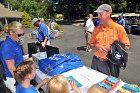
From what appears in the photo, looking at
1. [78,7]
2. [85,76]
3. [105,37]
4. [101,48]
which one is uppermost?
[78,7]

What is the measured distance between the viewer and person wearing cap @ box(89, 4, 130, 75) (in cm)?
521

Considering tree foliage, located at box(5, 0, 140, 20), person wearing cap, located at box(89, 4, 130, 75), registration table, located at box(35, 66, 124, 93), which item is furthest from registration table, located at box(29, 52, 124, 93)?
tree foliage, located at box(5, 0, 140, 20)

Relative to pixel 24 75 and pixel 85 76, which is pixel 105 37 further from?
pixel 24 75

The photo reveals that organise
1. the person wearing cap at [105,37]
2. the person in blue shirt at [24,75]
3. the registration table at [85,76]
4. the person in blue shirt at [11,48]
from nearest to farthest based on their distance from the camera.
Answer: the person in blue shirt at [24,75], the registration table at [85,76], the person in blue shirt at [11,48], the person wearing cap at [105,37]

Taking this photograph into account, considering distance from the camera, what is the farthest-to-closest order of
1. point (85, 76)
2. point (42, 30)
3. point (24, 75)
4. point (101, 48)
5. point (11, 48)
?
1. point (42, 30)
2. point (101, 48)
3. point (85, 76)
4. point (11, 48)
5. point (24, 75)

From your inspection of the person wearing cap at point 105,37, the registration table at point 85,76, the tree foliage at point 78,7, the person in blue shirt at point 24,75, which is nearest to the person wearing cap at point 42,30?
the registration table at point 85,76

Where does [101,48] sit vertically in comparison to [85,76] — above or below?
above

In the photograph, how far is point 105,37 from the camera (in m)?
5.36

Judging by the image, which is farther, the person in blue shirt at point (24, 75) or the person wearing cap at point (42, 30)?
the person wearing cap at point (42, 30)

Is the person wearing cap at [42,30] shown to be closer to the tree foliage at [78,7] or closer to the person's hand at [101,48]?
the person's hand at [101,48]

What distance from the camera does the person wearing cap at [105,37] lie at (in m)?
5.21

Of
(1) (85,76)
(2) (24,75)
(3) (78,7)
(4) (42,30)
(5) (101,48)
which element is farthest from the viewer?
(3) (78,7)

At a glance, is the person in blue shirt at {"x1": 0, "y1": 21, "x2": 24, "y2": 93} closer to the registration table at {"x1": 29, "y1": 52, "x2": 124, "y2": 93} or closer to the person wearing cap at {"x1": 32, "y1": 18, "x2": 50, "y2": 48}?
the registration table at {"x1": 29, "y1": 52, "x2": 124, "y2": 93}

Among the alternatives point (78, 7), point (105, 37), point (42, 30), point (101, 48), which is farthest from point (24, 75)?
point (78, 7)
